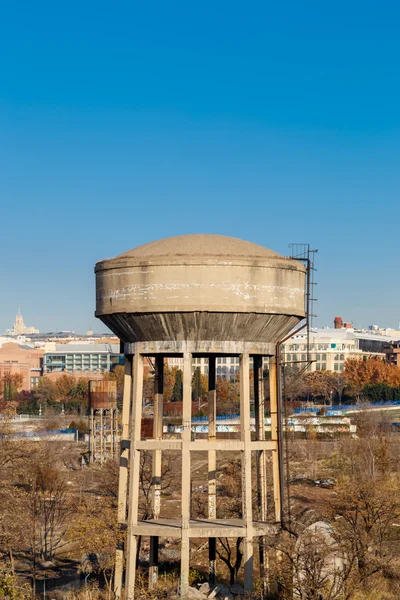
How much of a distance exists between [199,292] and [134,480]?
5268 millimetres

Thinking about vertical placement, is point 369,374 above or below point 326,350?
below

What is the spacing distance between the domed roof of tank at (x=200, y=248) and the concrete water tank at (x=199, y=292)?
3cm

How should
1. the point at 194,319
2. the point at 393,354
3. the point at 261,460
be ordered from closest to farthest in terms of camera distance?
the point at 194,319 < the point at 261,460 < the point at 393,354

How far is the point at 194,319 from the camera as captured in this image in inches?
1029

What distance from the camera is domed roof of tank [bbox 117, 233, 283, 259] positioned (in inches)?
1040

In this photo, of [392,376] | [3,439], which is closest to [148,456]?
[3,439]

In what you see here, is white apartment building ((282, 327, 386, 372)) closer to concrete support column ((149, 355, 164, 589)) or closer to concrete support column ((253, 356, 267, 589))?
concrete support column ((149, 355, 164, 589))

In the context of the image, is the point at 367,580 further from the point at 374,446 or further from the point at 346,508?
the point at 374,446

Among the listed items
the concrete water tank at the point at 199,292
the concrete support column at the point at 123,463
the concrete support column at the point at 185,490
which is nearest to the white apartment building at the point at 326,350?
the concrete support column at the point at 123,463

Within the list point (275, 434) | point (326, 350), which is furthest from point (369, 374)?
point (275, 434)

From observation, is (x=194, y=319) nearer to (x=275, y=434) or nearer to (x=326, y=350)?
(x=275, y=434)

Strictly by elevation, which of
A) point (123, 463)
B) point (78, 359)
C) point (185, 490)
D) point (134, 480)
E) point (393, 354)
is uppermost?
point (393, 354)

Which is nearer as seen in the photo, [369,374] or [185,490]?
[185,490]

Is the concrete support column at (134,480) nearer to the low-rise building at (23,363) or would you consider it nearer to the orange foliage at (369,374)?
the orange foliage at (369,374)
